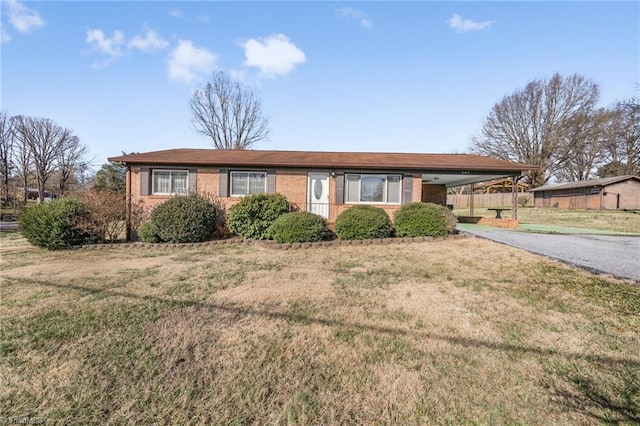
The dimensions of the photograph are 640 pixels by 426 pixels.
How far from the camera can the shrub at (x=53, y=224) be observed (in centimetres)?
855

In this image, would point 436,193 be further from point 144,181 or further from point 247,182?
point 144,181

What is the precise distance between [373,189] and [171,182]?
27.3 feet

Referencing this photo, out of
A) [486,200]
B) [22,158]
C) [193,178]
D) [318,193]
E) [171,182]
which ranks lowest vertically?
[318,193]

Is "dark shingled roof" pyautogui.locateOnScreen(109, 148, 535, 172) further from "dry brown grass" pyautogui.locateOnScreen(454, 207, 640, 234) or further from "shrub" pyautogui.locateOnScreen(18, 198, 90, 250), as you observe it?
"dry brown grass" pyautogui.locateOnScreen(454, 207, 640, 234)

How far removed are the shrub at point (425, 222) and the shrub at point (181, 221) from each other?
682cm

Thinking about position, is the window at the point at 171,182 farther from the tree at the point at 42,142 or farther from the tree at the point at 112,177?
the tree at the point at 42,142

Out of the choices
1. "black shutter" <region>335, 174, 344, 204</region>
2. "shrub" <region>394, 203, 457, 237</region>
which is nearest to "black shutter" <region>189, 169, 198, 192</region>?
"black shutter" <region>335, 174, 344, 204</region>

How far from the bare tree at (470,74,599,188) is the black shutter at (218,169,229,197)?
31.5 meters

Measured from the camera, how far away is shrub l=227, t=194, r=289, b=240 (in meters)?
10.1

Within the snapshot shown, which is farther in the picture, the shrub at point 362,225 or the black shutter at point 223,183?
the black shutter at point 223,183

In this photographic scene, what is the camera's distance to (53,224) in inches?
337

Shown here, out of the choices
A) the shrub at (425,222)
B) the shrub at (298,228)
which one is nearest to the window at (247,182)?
the shrub at (298,228)

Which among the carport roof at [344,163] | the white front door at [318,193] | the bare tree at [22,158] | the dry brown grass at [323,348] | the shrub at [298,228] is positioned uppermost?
the bare tree at [22,158]

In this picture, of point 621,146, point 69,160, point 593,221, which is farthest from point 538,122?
point 69,160
